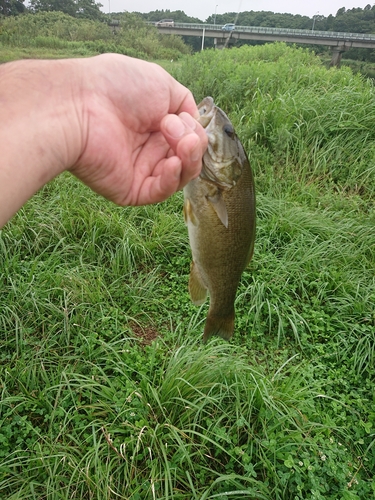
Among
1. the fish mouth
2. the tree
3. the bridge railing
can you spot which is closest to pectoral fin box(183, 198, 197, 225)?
the fish mouth

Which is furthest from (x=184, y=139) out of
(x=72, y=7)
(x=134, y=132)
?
(x=72, y=7)

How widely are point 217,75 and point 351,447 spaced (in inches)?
227

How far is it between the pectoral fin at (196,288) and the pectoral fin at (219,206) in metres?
0.32

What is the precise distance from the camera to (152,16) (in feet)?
93.4

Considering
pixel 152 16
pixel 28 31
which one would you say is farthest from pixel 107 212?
pixel 152 16

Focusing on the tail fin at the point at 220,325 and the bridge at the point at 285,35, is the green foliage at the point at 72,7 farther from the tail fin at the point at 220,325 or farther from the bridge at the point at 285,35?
the tail fin at the point at 220,325

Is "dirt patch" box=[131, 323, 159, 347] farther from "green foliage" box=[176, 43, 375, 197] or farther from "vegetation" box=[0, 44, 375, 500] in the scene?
"green foliage" box=[176, 43, 375, 197]

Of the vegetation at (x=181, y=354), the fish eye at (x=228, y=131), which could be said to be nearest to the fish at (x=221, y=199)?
the fish eye at (x=228, y=131)

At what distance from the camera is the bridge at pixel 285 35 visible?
25.5 meters

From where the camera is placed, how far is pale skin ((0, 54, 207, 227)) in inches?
40.1

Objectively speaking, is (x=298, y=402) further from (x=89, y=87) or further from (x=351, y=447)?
(x=89, y=87)

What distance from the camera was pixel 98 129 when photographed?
4.02 feet

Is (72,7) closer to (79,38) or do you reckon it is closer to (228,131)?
(79,38)

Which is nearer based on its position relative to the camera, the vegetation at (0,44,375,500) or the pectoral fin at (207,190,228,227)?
the pectoral fin at (207,190,228,227)
